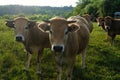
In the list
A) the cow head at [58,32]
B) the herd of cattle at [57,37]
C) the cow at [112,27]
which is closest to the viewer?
the cow head at [58,32]

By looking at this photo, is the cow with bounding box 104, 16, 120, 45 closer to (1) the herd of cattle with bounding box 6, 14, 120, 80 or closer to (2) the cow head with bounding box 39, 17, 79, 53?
(1) the herd of cattle with bounding box 6, 14, 120, 80

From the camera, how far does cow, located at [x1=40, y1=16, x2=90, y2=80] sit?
281 inches

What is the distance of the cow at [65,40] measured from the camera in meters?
7.15

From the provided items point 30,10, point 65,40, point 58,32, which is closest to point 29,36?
point 65,40

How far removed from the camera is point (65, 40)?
7.59m

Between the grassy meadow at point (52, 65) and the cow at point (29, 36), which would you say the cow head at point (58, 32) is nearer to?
the cow at point (29, 36)

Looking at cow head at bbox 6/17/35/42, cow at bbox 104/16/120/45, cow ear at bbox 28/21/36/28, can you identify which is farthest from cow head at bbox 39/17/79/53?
cow at bbox 104/16/120/45

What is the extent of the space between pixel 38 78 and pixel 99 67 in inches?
108

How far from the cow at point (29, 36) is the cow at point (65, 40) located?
4.85 feet

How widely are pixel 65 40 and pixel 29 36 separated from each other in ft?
9.51

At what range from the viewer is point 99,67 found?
1117 cm

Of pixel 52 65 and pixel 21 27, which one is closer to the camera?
pixel 21 27

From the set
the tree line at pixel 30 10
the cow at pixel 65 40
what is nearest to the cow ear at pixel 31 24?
the cow at pixel 65 40

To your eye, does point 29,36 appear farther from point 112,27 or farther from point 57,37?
point 112,27
